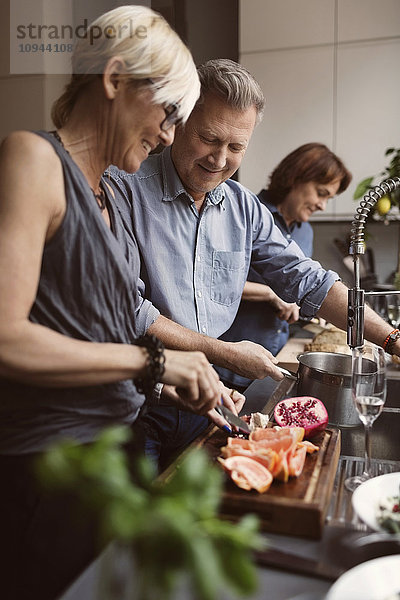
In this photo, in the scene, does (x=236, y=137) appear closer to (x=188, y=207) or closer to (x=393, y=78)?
(x=188, y=207)

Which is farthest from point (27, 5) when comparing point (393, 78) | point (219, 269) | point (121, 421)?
point (393, 78)

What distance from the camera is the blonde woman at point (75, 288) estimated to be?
31.2 inches

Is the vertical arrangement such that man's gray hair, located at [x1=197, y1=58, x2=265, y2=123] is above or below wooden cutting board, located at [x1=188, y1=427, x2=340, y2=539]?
above

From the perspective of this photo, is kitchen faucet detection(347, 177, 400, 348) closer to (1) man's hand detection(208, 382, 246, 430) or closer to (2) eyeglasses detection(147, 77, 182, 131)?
(1) man's hand detection(208, 382, 246, 430)

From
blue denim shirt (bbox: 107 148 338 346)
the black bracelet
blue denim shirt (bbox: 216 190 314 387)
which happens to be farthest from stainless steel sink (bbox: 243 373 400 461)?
blue denim shirt (bbox: 216 190 314 387)

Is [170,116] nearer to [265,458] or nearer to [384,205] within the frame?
[265,458]

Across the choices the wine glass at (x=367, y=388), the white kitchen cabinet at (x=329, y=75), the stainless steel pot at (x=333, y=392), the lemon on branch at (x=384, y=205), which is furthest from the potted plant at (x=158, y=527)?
the white kitchen cabinet at (x=329, y=75)

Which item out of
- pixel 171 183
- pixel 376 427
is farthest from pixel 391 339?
pixel 171 183

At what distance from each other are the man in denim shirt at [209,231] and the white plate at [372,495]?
46cm

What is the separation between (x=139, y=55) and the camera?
3.04 ft

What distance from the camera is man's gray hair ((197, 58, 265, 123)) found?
142cm

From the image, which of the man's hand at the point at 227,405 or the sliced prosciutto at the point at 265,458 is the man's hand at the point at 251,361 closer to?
the man's hand at the point at 227,405

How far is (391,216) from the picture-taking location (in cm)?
333

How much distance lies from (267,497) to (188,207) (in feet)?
3.05
